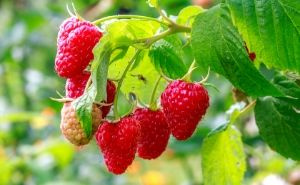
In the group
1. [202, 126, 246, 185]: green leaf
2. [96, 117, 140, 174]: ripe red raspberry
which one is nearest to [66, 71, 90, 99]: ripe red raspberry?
[96, 117, 140, 174]: ripe red raspberry

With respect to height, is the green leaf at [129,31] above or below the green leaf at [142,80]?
above

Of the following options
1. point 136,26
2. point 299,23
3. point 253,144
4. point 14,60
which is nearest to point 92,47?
point 136,26

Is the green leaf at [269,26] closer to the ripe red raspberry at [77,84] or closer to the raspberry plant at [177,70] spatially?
the raspberry plant at [177,70]

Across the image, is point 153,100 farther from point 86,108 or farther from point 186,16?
point 86,108

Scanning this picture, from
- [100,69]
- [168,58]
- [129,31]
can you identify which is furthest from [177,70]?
[100,69]

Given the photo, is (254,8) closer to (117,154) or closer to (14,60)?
(117,154)

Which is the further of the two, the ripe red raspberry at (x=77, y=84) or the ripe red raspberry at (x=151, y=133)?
the ripe red raspberry at (x=151, y=133)

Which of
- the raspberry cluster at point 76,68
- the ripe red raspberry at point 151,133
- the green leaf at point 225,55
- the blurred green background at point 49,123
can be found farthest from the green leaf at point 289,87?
the blurred green background at point 49,123
